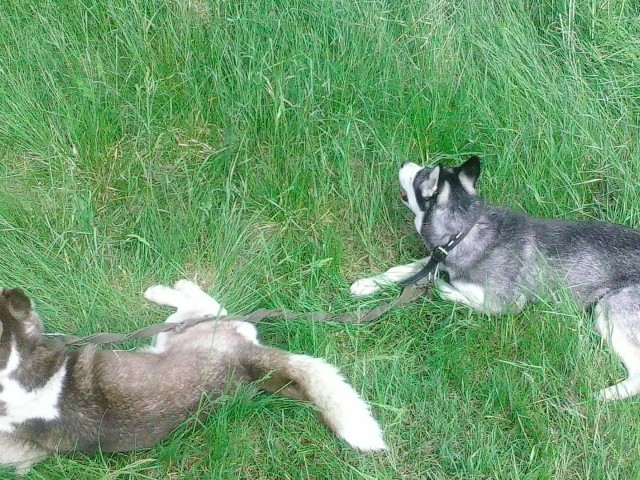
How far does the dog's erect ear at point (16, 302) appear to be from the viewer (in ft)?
9.95

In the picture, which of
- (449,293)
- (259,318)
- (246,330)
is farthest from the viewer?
(449,293)

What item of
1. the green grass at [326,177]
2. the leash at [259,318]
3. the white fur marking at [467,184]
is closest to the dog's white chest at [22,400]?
the leash at [259,318]

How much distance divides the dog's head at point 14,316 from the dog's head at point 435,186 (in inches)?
84.1

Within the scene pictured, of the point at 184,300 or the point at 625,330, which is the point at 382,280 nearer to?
the point at 184,300

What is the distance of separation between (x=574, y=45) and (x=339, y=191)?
1841 millimetres

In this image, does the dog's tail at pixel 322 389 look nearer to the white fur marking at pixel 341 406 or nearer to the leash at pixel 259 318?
the white fur marking at pixel 341 406

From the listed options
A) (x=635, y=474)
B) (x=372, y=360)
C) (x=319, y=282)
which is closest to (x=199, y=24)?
(x=319, y=282)

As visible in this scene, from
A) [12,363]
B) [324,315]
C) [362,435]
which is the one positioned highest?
[12,363]

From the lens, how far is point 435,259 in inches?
142

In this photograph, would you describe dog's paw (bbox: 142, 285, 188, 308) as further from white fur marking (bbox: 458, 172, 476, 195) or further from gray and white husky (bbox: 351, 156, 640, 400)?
white fur marking (bbox: 458, 172, 476, 195)

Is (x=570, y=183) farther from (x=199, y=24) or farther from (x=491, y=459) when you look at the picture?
(x=199, y=24)

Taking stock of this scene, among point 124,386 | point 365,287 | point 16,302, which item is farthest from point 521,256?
point 16,302

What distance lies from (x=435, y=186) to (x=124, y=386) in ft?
6.42

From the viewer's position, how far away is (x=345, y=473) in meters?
3.19
